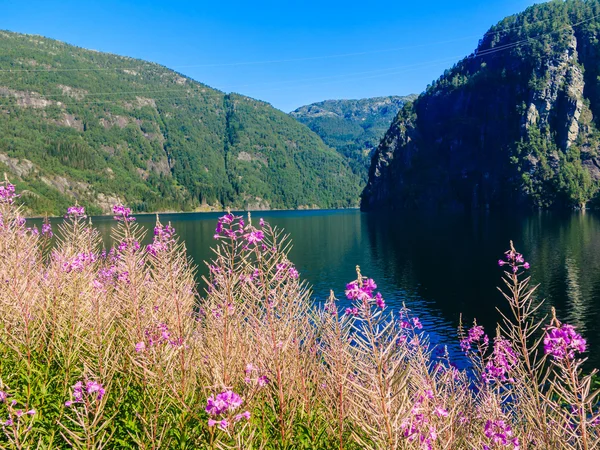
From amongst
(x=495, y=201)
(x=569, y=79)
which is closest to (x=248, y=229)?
(x=495, y=201)

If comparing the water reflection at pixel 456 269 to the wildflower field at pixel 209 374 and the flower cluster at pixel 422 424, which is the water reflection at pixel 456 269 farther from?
the flower cluster at pixel 422 424

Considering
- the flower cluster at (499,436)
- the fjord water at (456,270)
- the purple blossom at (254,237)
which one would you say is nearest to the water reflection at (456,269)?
the fjord water at (456,270)

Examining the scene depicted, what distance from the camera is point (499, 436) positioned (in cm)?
494

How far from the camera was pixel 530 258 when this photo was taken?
53.2 m

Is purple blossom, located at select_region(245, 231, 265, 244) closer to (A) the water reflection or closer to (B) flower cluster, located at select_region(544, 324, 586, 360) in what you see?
(B) flower cluster, located at select_region(544, 324, 586, 360)

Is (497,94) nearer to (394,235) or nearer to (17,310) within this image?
(394,235)

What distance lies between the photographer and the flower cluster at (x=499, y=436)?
4973 millimetres

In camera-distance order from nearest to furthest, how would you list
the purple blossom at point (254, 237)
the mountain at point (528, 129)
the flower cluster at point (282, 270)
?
the purple blossom at point (254, 237), the flower cluster at point (282, 270), the mountain at point (528, 129)

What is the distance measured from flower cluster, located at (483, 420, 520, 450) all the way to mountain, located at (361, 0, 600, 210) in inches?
6295

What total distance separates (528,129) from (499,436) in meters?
182

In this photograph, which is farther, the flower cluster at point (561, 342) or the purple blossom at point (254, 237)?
the purple blossom at point (254, 237)

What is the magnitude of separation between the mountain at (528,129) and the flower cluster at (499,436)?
6295 inches

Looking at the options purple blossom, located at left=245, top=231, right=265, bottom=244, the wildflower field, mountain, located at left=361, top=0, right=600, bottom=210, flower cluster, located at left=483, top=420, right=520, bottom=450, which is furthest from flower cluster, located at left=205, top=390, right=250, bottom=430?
mountain, located at left=361, top=0, right=600, bottom=210

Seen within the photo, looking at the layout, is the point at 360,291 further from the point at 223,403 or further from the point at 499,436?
the point at 499,436
